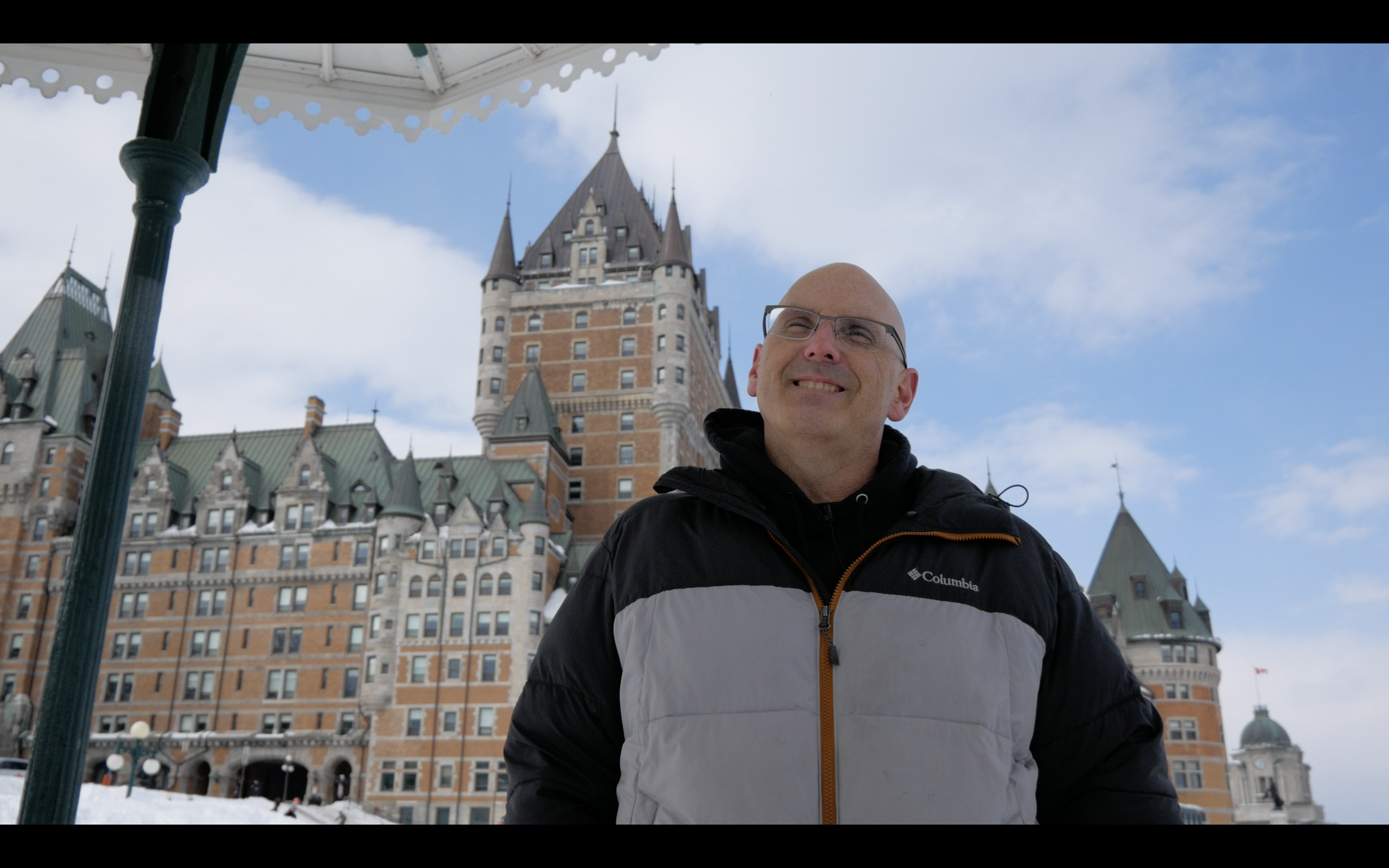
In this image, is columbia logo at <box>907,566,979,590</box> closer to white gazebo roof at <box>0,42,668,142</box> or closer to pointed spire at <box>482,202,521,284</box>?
white gazebo roof at <box>0,42,668,142</box>

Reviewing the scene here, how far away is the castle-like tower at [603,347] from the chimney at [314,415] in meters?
8.13

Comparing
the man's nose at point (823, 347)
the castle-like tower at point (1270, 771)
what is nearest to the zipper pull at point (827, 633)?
the man's nose at point (823, 347)

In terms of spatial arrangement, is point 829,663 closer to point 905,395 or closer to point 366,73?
point 905,395

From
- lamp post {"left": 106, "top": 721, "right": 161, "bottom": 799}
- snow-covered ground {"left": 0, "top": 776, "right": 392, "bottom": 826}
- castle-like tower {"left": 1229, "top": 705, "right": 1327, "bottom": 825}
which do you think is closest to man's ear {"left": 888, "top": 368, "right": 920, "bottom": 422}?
snow-covered ground {"left": 0, "top": 776, "right": 392, "bottom": 826}

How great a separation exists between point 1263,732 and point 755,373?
99.3 m

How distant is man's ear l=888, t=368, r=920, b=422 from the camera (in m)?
2.69

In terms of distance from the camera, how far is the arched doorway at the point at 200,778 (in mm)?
44219

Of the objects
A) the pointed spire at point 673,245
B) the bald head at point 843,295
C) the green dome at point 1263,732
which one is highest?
the pointed spire at point 673,245

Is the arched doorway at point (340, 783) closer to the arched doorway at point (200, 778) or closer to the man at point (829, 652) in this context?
the arched doorway at point (200, 778)

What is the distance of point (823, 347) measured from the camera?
239cm

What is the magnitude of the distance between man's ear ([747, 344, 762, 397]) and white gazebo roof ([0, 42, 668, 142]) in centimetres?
232
